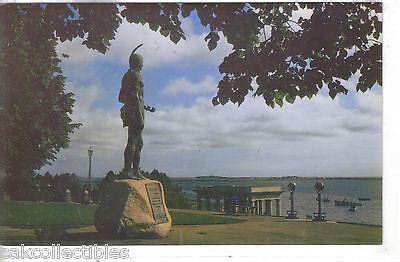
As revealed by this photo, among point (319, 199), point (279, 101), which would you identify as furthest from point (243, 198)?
point (279, 101)

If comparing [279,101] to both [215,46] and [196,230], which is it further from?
[196,230]

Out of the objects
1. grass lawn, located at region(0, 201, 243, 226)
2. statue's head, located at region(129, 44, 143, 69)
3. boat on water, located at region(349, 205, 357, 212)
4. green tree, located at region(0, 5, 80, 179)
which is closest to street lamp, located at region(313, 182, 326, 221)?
boat on water, located at region(349, 205, 357, 212)

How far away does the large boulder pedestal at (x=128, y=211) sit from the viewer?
13.4ft

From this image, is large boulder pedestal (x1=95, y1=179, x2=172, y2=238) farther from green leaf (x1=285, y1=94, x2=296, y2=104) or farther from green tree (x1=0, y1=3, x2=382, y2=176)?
green leaf (x1=285, y1=94, x2=296, y2=104)

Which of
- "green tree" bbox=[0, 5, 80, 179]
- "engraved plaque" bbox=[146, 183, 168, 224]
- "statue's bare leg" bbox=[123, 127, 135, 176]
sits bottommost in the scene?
"engraved plaque" bbox=[146, 183, 168, 224]

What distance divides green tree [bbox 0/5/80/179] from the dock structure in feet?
3.38

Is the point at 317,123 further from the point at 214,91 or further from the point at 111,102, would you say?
the point at 111,102

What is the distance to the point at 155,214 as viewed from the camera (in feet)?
13.5

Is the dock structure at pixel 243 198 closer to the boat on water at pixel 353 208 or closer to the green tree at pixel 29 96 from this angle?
the boat on water at pixel 353 208

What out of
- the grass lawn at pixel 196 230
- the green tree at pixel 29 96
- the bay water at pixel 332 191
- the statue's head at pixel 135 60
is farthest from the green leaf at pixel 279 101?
the green tree at pixel 29 96

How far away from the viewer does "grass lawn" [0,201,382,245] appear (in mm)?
4035

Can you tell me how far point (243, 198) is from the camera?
164 inches

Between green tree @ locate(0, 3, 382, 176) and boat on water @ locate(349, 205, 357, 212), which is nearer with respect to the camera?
green tree @ locate(0, 3, 382, 176)

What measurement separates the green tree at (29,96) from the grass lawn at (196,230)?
0.30 m
